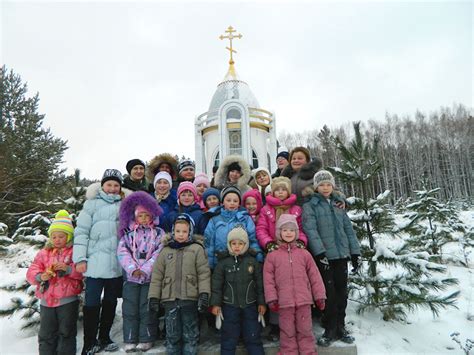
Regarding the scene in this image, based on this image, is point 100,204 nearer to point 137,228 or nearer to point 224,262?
point 137,228

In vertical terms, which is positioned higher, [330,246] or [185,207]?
[185,207]

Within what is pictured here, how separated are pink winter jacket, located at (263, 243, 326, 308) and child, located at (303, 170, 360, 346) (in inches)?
10.8

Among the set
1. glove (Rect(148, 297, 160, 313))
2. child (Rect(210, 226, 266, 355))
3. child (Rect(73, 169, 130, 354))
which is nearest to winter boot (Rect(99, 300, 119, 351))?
child (Rect(73, 169, 130, 354))

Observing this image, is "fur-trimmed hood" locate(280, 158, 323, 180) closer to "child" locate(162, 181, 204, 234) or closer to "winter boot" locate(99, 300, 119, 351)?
"child" locate(162, 181, 204, 234)

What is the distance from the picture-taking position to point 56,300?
337 cm

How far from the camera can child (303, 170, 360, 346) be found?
11.5ft

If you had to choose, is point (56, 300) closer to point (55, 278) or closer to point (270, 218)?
point (55, 278)

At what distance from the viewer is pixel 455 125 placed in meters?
33.2

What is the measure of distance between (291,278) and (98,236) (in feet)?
7.80

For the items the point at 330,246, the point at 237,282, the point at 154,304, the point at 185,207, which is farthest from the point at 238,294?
the point at 185,207

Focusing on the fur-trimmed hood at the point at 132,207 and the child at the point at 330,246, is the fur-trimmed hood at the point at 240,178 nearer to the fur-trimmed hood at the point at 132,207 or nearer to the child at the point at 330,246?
the child at the point at 330,246

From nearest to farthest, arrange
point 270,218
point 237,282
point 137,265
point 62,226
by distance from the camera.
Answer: point 237,282, point 137,265, point 62,226, point 270,218

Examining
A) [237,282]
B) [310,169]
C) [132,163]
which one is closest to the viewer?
[237,282]

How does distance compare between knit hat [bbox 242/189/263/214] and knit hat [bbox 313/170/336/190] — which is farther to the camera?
knit hat [bbox 242/189/263/214]
